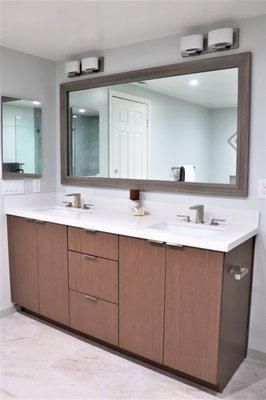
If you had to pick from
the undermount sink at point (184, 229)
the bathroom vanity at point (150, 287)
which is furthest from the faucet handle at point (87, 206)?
the undermount sink at point (184, 229)

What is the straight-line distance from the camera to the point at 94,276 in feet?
7.26

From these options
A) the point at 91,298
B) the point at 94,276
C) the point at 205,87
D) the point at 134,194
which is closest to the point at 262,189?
the point at 205,87

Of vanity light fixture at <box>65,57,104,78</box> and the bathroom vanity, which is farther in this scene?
vanity light fixture at <box>65,57,104,78</box>

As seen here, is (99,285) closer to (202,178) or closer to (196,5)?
(202,178)

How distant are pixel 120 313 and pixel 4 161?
4.87 ft

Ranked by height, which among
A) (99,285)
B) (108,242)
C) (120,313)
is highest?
(108,242)

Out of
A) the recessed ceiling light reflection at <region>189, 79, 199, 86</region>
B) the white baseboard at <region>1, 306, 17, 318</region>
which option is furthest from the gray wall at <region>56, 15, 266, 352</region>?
the white baseboard at <region>1, 306, 17, 318</region>

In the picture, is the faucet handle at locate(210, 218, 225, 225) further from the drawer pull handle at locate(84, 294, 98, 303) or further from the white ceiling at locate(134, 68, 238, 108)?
the drawer pull handle at locate(84, 294, 98, 303)

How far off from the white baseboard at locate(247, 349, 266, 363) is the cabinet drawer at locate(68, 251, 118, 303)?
0.93 m

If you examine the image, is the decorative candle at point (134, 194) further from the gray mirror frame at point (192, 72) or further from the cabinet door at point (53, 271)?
the cabinet door at point (53, 271)

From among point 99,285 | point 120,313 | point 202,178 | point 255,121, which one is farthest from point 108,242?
point 255,121

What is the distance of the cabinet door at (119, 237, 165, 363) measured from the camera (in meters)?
1.92

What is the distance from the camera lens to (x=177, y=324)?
187 cm

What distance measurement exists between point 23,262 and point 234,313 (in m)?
Result: 1.64
